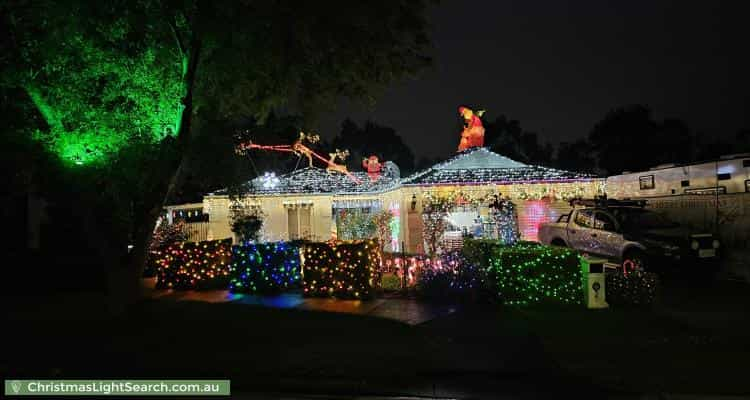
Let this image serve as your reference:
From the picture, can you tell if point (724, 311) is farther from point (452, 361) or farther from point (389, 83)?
point (389, 83)

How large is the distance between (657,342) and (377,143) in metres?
52.5

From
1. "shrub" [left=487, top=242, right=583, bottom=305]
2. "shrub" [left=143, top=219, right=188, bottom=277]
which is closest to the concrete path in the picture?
"shrub" [left=487, top=242, right=583, bottom=305]

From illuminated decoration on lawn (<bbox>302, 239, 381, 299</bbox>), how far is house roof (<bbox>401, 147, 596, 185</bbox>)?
5768 mm

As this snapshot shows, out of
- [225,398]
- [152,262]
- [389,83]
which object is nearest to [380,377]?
[225,398]

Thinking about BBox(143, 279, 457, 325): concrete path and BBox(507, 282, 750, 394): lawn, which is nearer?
BBox(507, 282, 750, 394): lawn

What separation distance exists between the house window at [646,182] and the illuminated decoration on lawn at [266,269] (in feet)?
33.6

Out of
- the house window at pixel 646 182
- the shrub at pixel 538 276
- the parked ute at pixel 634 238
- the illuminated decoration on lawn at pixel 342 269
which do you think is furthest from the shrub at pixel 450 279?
the house window at pixel 646 182

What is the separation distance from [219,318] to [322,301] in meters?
2.11

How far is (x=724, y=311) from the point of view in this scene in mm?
8648

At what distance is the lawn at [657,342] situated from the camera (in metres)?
5.75

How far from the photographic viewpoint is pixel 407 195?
54.7ft

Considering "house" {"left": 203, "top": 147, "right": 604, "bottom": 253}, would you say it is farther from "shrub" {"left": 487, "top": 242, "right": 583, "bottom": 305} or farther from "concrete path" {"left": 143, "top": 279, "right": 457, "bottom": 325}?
"shrub" {"left": 487, "top": 242, "right": 583, "bottom": 305}

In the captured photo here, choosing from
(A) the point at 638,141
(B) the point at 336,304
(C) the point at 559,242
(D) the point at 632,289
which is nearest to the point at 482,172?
(C) the point at 559,242

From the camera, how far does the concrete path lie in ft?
30.1
